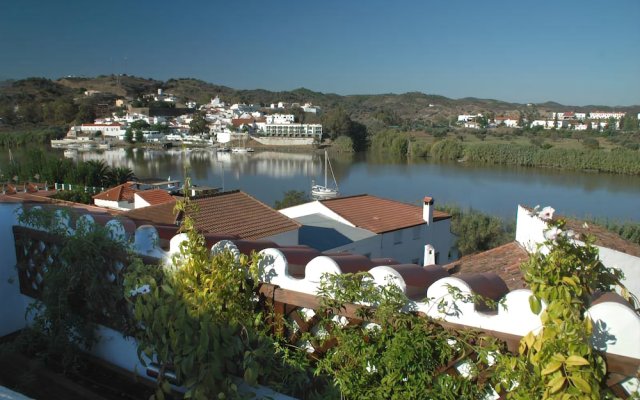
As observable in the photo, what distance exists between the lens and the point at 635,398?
1279 millimetres

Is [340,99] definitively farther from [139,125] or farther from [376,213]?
[376,213]

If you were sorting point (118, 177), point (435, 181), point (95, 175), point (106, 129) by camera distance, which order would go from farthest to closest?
point (106, 129), point (435, 181), point (118, 177), point (95, 175)

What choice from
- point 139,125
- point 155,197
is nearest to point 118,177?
point 155,197

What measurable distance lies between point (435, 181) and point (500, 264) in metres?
33.0

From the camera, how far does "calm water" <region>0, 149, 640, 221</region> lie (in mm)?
29328

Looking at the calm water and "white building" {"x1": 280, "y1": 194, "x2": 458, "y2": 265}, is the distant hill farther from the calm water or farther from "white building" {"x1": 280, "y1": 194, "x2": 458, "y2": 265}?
"white building" {"x1": 280, "y1": 194, "x2": 458, "y2": 265}

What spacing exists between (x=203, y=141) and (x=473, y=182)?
51.1 m

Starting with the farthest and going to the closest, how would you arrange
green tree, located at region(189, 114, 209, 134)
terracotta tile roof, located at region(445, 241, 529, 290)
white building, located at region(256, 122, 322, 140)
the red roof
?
the red roof → green tree, located at region(189, 114, 209, 134) → white building, located at region(256, 122, 322, 140) → terracotta tile roof, located at region(445, 241, 529, 290)

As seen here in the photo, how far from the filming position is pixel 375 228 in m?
13.2

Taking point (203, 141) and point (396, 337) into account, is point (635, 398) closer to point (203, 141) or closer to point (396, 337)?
point (396, 337)

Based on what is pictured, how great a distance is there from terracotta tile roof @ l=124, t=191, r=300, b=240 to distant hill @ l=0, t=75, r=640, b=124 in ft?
344

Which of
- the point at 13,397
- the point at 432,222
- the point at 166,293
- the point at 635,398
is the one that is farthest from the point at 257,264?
the point at 432,222

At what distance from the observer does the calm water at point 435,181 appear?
2933cm

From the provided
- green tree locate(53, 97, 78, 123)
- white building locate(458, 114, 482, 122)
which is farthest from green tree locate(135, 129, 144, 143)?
white building locate(458, 114, 482, 122)
